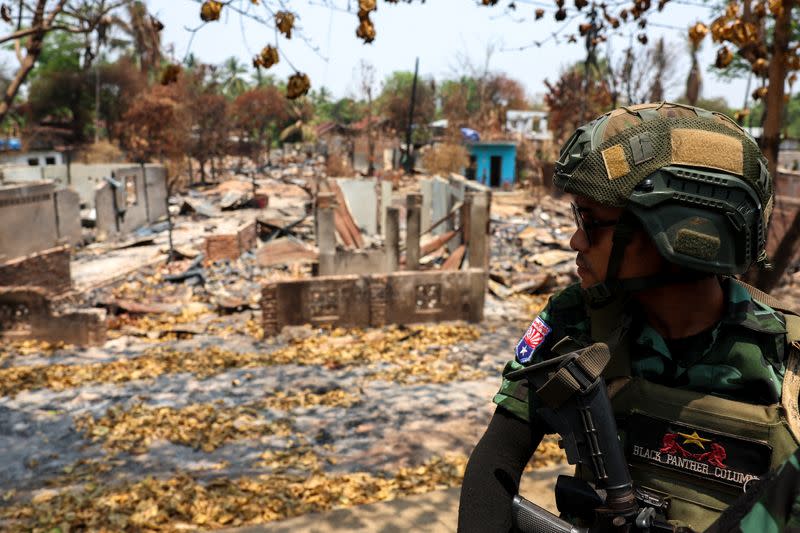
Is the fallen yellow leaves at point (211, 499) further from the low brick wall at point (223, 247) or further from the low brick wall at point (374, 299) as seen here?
the low brick wall at point (223, 247)

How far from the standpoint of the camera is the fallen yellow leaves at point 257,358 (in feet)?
25.6

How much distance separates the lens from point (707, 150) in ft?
4.89

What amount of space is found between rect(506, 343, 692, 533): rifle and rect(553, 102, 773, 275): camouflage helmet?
34 centimetres

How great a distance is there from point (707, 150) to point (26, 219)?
1693cm

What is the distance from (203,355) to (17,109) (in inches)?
1428

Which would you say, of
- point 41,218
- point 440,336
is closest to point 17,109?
point 41,218

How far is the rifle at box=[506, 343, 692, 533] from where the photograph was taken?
139cm

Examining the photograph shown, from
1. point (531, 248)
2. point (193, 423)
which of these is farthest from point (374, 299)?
point (531, 248)

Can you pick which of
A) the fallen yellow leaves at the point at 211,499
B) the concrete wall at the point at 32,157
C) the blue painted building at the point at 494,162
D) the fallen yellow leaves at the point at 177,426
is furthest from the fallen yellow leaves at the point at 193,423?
the concrete wall at the point at 32,157

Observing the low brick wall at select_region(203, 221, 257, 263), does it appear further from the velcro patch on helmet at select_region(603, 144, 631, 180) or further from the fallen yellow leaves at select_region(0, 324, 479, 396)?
the velcro patch on helmet at select_region(603, 144, 631, 180)

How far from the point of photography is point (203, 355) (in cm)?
876

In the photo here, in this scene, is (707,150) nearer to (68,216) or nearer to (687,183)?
(687,183)

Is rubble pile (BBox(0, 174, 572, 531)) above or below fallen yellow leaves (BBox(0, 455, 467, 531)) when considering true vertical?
below

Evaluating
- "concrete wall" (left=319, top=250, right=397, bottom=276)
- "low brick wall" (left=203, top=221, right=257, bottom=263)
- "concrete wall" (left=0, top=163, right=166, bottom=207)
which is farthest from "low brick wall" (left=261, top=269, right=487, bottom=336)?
"concrete wall" (left=0, top=163, right=166, bottom=207)
